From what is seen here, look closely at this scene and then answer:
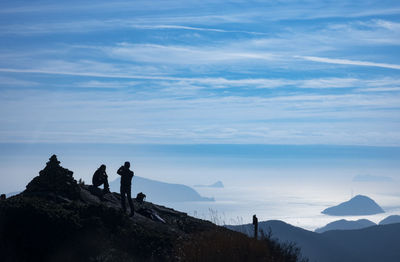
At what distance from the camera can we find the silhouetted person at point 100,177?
31.6 m

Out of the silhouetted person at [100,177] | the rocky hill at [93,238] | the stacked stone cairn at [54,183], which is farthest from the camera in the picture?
the silhouetted person at [100,177]

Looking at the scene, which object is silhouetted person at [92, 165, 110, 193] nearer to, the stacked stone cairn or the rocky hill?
the stacked stone cairn

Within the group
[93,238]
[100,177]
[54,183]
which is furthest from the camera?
[100,177]

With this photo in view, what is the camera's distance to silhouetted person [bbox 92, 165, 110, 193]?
31562 mm

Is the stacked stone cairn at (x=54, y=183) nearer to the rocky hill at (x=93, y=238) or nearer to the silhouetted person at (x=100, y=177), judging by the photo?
the rocky hill at (x=93, y=238)

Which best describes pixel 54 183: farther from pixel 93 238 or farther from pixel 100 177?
pixel 93 238

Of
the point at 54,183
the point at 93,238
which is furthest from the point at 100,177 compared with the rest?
the point at 93,238

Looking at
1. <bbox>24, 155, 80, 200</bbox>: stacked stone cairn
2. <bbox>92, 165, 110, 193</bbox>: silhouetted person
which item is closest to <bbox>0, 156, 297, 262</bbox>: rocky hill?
<bbox>24, 155, 80, 200</bbox>: stacked stone cairn

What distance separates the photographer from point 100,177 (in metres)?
31.9

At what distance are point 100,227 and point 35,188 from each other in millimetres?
5943

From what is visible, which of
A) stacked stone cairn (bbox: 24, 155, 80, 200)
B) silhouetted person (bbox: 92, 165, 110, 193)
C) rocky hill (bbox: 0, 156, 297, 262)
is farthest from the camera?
silhouetted person (bbox: 92, 165, 110, 193)

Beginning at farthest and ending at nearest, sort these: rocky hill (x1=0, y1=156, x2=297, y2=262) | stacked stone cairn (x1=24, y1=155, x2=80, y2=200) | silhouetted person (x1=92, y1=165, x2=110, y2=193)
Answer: silhouetted person (x1=92, y1=165, x2=110, y2=193)
stacked stone cairn (x1=24, y1=155, x2=80, y2=200)
rocky hill (x1=0, y1=156, x2=297, y2=262)

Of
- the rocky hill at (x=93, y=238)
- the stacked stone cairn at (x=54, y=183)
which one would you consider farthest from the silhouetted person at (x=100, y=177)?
the rocky hill at (x=93, y=238)

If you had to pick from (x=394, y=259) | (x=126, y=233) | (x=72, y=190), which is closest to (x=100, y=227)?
(x=126, y=233)
